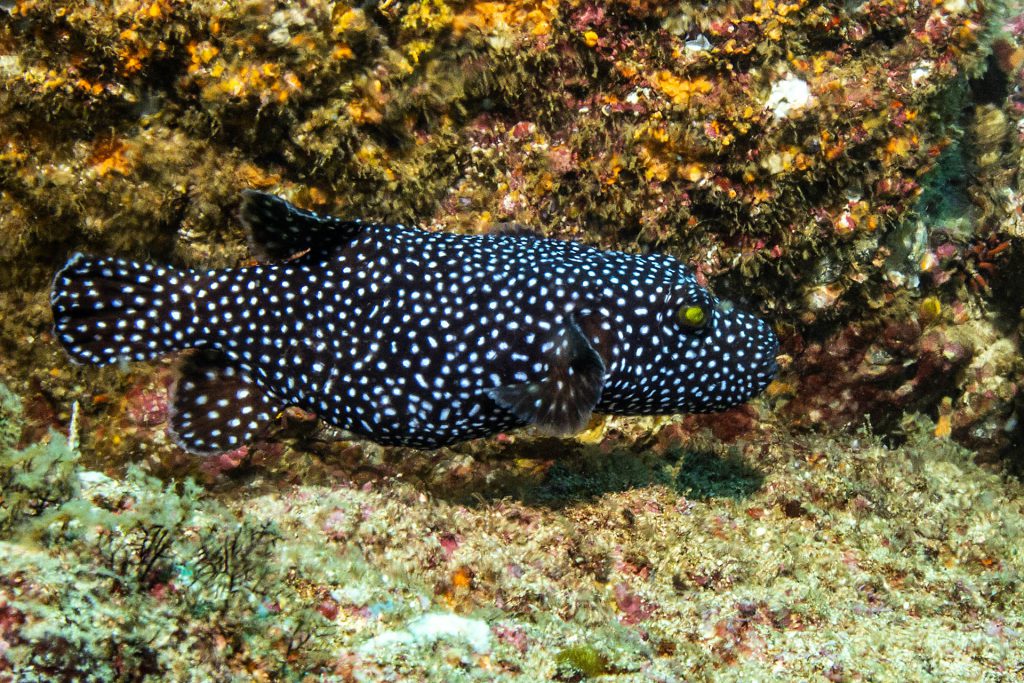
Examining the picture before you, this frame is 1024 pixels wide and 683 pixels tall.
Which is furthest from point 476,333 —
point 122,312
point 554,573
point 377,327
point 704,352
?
point 122,312

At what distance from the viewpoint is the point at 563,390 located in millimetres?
4574

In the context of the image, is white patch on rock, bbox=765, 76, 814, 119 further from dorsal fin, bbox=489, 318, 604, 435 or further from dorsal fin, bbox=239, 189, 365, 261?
dorsal fin, bbox=239, 189, 365, 261

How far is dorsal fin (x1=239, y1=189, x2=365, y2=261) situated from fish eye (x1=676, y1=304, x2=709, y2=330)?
2449 millimetres

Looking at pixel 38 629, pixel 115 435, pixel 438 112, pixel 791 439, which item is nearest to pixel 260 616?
pixel 38 629

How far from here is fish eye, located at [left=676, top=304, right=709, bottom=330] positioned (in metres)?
4.84

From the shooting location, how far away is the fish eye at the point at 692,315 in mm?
4836

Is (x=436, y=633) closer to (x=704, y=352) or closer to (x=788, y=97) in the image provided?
(x=704, y=352)

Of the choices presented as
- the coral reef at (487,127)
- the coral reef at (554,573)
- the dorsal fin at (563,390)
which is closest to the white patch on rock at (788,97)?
the coral reef at (487,127)

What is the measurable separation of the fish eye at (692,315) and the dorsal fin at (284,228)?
2449mm

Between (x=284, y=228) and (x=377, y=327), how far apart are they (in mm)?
965

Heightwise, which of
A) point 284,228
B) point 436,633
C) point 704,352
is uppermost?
point 284,228

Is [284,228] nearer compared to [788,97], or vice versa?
[284,228]

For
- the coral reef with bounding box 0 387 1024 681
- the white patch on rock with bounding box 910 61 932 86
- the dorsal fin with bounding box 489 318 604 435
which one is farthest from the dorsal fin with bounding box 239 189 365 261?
the white patch on rock with bounding box 910 61 932 86

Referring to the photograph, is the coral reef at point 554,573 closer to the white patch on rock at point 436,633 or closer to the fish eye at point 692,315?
the white patch on rock at point 436,633
